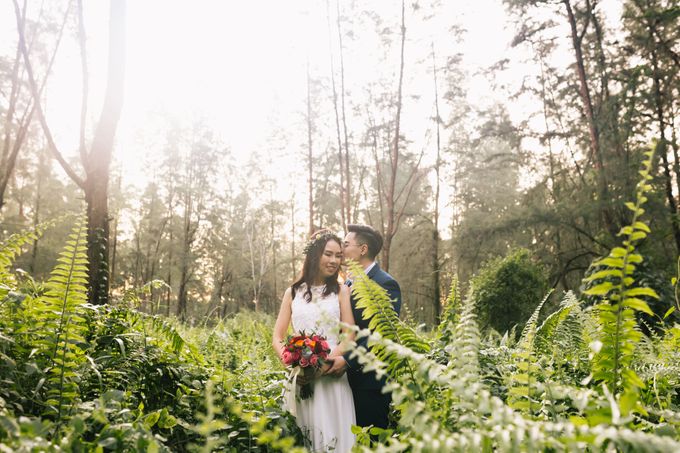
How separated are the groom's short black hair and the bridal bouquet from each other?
159 centimetres

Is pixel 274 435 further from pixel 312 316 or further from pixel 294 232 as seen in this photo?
pixel 294 232

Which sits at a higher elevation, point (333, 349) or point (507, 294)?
point (507, 294)

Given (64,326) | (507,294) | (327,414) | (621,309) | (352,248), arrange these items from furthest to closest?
1. (507,294)
2. (352,248)
3. (327,414)
4. (64,326)
5. (621,309)

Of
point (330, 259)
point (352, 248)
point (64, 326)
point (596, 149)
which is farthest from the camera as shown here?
point (596, 149)

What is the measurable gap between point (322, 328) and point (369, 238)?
1275mm

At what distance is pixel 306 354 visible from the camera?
3334 millimetres

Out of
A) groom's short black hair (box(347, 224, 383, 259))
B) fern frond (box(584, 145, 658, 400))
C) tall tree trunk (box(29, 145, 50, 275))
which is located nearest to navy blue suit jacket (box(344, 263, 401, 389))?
groom's short black hair (box(347, 224, 383, 259))

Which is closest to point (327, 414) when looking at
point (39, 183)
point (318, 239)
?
point (318, 239)

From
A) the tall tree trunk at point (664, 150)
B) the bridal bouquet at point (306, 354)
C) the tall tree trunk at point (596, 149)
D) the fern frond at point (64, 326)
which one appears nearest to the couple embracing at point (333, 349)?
the bridal bouquet at point (306, 354)

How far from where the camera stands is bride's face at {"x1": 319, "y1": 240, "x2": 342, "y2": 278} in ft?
13.8

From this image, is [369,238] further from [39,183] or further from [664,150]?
[39,183]

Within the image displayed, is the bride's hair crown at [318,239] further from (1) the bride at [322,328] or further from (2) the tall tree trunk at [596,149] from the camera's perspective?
(2) the tall tree trunk at [596,149]

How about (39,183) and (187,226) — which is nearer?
(39,183)

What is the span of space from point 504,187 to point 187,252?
21.6 meters
